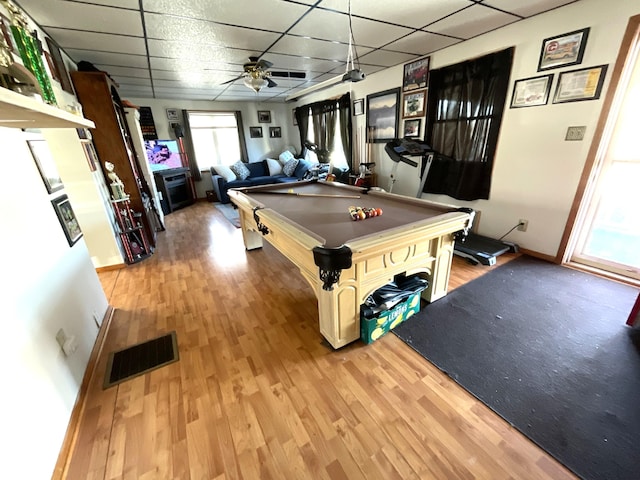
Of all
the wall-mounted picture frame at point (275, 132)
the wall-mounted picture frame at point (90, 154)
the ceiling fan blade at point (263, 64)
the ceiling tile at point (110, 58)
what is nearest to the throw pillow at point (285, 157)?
the wall-mounted picture frame at point (275, 132)

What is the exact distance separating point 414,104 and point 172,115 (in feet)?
17.8

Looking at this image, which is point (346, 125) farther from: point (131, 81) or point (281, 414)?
point (281, 414)

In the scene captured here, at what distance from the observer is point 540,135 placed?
8.81 ft

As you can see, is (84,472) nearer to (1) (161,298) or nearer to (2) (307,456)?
(2) (307,456)

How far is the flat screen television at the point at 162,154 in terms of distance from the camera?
18.5 ft

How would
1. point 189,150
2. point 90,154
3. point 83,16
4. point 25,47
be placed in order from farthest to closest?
point 189,150
point 90,154
point 83,16
point 25,47

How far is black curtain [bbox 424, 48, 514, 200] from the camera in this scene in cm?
292

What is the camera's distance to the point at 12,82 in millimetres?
999

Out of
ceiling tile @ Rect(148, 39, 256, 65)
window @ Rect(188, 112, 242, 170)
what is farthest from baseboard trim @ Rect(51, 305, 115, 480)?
window @ Rect(188, 112, 242, 170)

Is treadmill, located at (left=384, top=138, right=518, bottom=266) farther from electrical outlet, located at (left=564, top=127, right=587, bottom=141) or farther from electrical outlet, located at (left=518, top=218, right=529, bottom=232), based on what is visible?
electrical outlet, located at (left=564, top=127, right=587, bottom=141)

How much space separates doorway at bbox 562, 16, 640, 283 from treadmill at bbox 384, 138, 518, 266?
596 mm

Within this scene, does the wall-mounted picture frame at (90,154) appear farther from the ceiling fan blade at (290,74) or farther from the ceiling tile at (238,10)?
the ceiling fan blade at (290,74)

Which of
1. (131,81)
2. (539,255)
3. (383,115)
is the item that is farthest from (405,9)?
(131,81)

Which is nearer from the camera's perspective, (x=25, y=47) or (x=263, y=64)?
(x=25, y=47)
